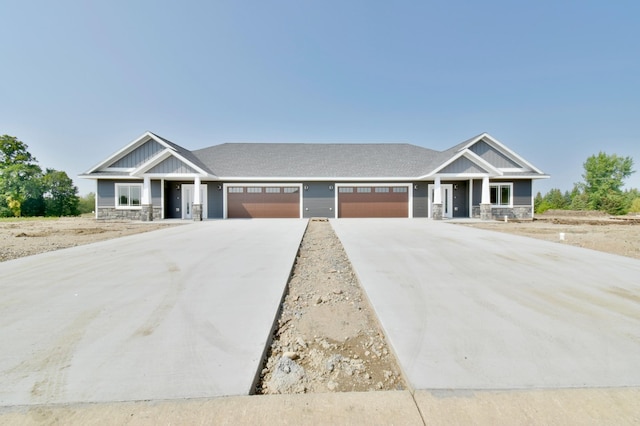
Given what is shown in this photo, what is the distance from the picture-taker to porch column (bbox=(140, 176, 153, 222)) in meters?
16.9

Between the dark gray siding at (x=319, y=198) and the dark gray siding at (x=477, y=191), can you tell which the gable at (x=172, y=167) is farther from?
the dark gray siding at (x=477, y=191)

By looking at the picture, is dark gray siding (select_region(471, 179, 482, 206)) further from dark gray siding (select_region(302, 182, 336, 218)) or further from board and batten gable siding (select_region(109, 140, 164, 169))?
board and batten gable siding (select_region(109, 140, 164, 169))

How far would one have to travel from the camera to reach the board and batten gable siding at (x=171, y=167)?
16797 millimetres

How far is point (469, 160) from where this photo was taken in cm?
1695

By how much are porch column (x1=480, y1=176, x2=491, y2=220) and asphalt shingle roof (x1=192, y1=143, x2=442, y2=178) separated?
10.4 feet

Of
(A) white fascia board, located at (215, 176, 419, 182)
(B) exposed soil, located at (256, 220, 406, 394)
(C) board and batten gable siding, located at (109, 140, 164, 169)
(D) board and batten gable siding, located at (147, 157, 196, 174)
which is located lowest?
(B) exposed soil, located at (256, 220, 406, 394)

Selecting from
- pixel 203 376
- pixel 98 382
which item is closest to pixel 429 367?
pixel 203 376

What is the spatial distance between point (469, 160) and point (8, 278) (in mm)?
19480

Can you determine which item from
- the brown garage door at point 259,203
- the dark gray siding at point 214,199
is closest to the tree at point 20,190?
the dark gray siding at point 214,199

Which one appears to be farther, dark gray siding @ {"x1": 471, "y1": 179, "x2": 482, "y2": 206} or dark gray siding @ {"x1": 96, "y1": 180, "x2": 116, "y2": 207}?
dark gray siding @ {"x1": 471, "y1": 179, "x2": 482, "y2": 206}

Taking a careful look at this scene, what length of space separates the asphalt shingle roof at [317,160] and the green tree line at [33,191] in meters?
14.7

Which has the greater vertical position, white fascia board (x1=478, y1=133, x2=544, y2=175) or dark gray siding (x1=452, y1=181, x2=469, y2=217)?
white fascia board (x1=478, y1=133, x2=544, y2=175)

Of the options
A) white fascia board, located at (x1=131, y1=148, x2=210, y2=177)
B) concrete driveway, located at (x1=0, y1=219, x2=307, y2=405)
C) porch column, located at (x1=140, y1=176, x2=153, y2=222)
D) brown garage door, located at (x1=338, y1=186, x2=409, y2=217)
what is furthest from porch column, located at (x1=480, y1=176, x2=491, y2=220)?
porch column, located at (x1=140, y1=176, x2=153, y2=222)

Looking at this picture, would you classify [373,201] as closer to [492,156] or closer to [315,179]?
[315,179]
